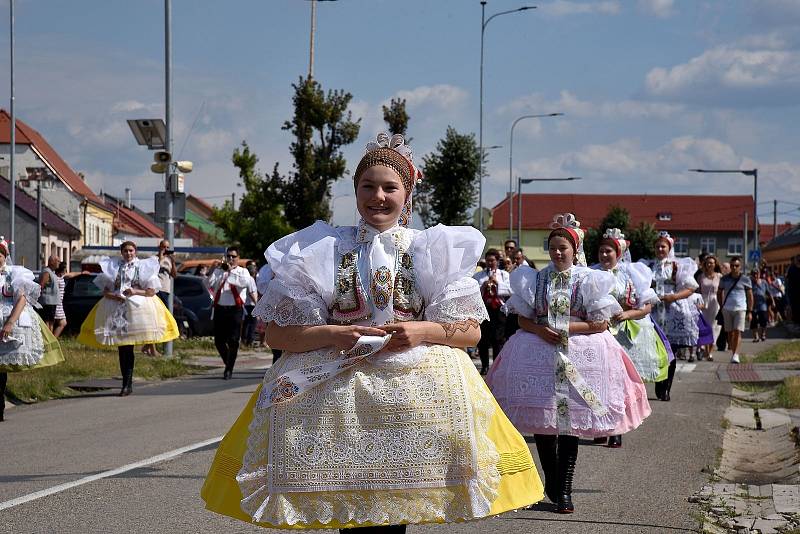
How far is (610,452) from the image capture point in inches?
406

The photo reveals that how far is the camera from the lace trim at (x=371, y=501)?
4.29m

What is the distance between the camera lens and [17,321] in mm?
12383

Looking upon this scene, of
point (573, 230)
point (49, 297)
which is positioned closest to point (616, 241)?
point (573, 230)

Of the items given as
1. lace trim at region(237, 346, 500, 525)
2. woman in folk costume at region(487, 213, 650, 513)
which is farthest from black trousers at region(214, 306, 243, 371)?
lace trim at region(237, 346, 500, 525)

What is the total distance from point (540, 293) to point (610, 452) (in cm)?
304

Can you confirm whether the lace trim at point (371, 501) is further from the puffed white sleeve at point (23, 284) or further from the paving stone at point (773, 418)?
the paving stone at point (773, 418)

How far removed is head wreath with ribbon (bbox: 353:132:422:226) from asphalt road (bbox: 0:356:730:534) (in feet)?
9.23

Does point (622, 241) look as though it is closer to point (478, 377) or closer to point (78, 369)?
point (478, 377)

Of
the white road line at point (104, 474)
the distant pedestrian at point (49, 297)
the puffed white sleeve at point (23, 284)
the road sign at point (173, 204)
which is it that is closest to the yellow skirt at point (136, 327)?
the puffed white sleeve at point (23, 284)

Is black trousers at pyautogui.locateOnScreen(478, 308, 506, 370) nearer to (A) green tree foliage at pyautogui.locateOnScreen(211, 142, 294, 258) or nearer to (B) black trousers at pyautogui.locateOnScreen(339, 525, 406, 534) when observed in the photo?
(B) black trousers at pyautogui.locateOnScreen(339, 525, 406, 534)

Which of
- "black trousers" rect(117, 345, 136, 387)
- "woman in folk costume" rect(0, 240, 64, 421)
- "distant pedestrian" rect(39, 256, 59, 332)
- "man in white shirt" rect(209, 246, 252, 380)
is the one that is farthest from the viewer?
"distant pedestrian" rect(39, 256, 59, 332)

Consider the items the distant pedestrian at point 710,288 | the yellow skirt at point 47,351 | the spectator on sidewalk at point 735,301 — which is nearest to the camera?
the yellow skirt at point 47,351

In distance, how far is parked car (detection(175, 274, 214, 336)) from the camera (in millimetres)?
27656

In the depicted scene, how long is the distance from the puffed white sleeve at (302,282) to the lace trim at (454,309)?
15.5 inches
